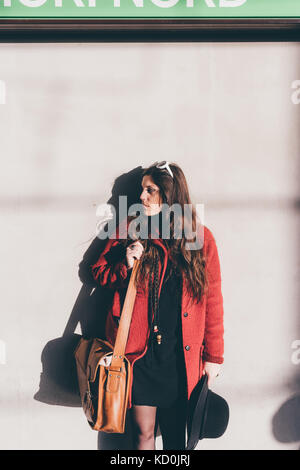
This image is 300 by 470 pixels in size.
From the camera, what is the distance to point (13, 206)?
2648 mm

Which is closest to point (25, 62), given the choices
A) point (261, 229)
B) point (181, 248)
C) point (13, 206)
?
point (13, 206)

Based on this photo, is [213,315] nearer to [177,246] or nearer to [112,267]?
[177,246]

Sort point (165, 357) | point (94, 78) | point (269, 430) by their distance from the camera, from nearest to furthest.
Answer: point (165, 357) → point (94, 78) → point (269, 430)

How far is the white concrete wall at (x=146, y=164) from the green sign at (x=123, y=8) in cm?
18

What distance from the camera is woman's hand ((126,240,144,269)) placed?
2529 mm

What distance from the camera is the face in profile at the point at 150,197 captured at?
2.56 m

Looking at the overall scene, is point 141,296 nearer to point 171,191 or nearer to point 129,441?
point 171,191

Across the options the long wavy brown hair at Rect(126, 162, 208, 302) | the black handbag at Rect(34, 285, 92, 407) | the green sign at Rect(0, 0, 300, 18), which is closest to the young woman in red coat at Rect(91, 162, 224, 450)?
the long wavy brown hair at Rect(126, 162, 208, 302)

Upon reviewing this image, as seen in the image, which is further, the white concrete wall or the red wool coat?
the white concrete wall

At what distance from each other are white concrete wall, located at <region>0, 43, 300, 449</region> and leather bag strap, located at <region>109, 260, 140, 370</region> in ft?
1.26

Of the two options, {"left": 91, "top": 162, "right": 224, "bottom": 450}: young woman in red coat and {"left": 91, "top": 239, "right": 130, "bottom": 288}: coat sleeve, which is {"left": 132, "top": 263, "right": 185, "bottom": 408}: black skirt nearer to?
{"left": 91, "top": 162, "right": 224, "bottom": 450}: young woman in red coat

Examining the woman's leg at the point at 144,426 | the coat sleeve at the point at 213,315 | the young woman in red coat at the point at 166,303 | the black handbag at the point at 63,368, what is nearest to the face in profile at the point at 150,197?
the young woman in red coat at the point at 166,303

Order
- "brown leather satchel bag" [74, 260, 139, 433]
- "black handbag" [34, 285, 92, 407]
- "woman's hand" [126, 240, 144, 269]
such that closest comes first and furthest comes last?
"brown leather satchel bag" [74, 260, 139, 433]
"woman's hand" [126, 240, 144, 269]
"black handbag" [34, 285, 92, 407]

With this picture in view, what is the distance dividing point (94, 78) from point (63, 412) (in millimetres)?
2259
